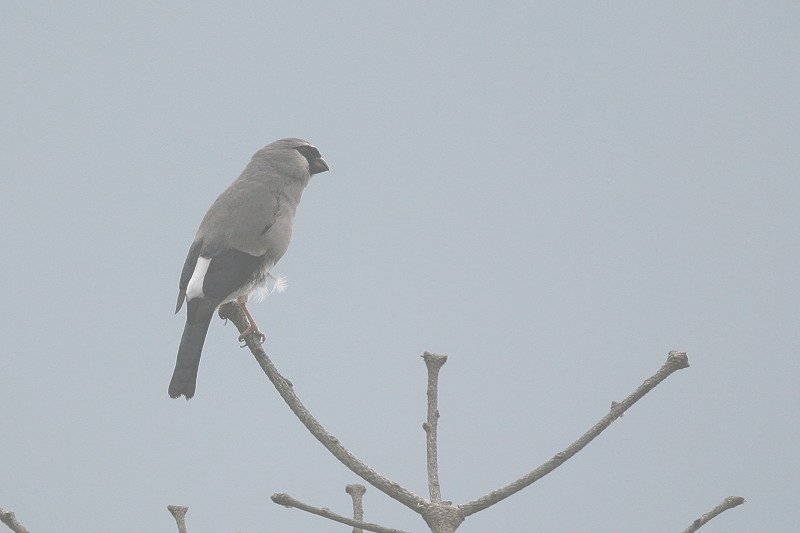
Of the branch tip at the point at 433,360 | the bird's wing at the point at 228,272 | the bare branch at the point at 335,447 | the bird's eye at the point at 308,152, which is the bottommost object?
the bare branch at the point at 335,447

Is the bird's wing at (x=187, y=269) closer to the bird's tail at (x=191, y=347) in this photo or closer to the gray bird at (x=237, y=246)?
the gray bird at (x=237, y=246)

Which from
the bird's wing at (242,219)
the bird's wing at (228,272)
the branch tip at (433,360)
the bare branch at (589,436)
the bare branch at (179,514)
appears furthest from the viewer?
the bird's wing at (242,219)

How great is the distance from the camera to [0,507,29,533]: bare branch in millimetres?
2299

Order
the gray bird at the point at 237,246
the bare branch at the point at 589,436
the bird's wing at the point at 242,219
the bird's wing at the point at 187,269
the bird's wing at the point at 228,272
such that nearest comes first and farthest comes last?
the bare branch at the point at 589,436
the gray bird at the point at 237,246
the bird's wing at the point at 228,272
the bird's wing at the point at 187,269
the bird's wing at the point at 242,219

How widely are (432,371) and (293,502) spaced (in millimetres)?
887

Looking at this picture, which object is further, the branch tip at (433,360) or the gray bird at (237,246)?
the gray bird at (237,246)

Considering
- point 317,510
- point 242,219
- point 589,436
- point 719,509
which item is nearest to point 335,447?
point 317,510

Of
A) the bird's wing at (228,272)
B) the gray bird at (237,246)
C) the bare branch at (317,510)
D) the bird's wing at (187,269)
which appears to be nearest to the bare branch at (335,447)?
the bare branch at (317,510)

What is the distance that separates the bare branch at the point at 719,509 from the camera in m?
2.28

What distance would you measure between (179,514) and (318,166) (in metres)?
4.33

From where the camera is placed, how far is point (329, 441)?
272 cm

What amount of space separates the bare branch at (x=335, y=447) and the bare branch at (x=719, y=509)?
2.58ft

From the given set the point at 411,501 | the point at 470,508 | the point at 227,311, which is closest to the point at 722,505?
the point at 470,508

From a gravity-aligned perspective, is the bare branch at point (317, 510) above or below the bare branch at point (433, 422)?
below
